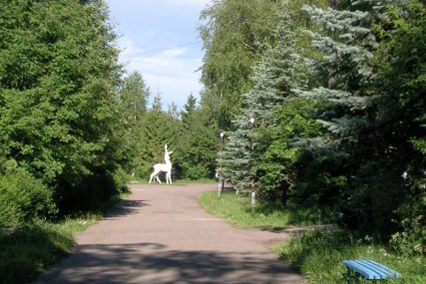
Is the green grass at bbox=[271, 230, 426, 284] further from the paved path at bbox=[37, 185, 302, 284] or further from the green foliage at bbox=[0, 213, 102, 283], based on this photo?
the green foliage at bbox=[0, 213, 102, 283]

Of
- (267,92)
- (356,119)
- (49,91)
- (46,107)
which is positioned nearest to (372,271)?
(356,119)

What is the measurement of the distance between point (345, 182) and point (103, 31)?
16532 millimetres

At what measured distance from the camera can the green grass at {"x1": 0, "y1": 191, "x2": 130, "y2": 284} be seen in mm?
9055

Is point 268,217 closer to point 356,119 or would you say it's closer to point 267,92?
point 267,92

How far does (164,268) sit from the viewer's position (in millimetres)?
10281

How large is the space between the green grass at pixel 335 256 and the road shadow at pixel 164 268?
34cm

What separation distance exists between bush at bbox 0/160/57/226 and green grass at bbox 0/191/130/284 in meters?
0.54

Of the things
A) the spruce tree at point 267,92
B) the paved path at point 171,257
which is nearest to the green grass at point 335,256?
the paved path at point 171,257

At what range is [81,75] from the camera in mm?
18766

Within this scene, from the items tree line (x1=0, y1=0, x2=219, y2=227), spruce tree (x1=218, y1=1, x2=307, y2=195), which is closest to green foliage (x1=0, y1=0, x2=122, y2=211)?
tree line (x1=0, y1=0, x2=219, y2=227)

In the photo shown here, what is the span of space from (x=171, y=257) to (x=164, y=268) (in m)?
1.35

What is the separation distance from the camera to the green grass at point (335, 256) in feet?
27.5

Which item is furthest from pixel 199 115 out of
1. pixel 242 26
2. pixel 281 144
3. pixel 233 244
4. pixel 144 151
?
pixel 233 244

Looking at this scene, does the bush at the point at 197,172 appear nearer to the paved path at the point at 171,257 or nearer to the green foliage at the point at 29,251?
the paved path at the point at 171,257
